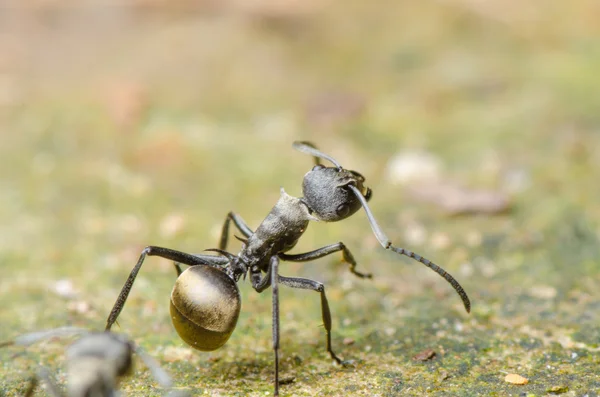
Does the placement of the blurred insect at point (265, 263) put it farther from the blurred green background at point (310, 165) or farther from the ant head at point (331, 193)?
the blurred green background at point (310, 165)

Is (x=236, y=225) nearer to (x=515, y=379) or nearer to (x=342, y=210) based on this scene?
(x=342, y=210)

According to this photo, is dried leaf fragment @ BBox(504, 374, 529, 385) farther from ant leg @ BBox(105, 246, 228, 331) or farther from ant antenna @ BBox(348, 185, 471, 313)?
ant leg @ BBox(105, 246, 228, 331)

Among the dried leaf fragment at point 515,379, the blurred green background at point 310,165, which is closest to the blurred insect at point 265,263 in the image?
the blurred green background at point 310,165

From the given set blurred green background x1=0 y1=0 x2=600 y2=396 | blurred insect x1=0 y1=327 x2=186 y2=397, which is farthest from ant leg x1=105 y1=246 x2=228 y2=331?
blurred insect x1=0 y1=327 x2=186 y2=397

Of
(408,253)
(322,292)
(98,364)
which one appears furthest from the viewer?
(322,292)

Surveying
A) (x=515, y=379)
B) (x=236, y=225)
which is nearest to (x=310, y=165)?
(x=236, y=225)

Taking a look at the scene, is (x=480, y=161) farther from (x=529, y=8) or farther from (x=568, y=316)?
(x=529, y=8)

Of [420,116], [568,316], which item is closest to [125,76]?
[420,116]

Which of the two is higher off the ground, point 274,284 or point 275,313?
point 274,284
